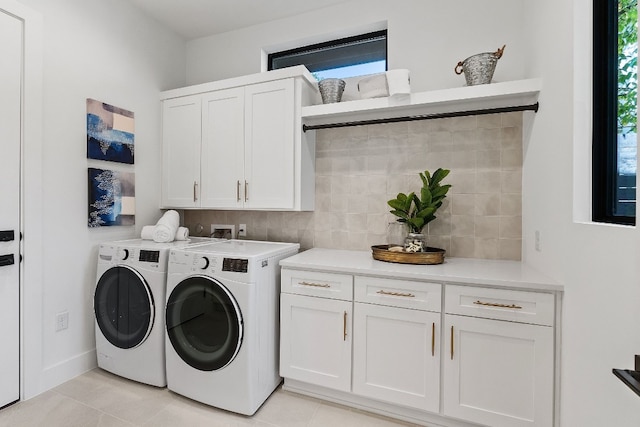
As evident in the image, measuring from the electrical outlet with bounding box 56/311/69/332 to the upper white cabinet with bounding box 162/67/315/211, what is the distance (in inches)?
43.2

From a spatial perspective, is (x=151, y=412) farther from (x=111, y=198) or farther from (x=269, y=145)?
(x=269, y=145)

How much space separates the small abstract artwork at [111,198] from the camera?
2.22 m

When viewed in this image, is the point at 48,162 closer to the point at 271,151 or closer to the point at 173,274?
the point at 173,274

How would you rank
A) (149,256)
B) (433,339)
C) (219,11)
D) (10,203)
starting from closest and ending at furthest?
1. (433,339)
2. (10,203)
3. (149,256)
4. (219,11)

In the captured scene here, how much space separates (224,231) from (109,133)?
3.96 feet

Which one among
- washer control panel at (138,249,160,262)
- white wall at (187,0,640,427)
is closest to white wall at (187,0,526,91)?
white wall at (187,0,640,427)

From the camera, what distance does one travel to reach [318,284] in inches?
74.5

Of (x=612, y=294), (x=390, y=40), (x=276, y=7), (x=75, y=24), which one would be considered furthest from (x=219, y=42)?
(x=612, y=294)

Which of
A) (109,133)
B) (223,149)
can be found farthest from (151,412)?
(109,133)

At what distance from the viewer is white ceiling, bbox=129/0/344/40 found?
2471mm

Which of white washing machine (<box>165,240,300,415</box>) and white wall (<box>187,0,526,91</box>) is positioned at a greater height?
white wall (<box>187,0,526,91</box>)

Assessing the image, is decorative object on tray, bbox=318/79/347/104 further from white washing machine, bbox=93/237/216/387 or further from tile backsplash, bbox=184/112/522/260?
white washing machine, bbox=93/237/216/387

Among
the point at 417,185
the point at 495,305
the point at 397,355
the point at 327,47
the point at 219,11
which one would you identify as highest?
the point at 219,11

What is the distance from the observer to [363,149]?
240 cm
